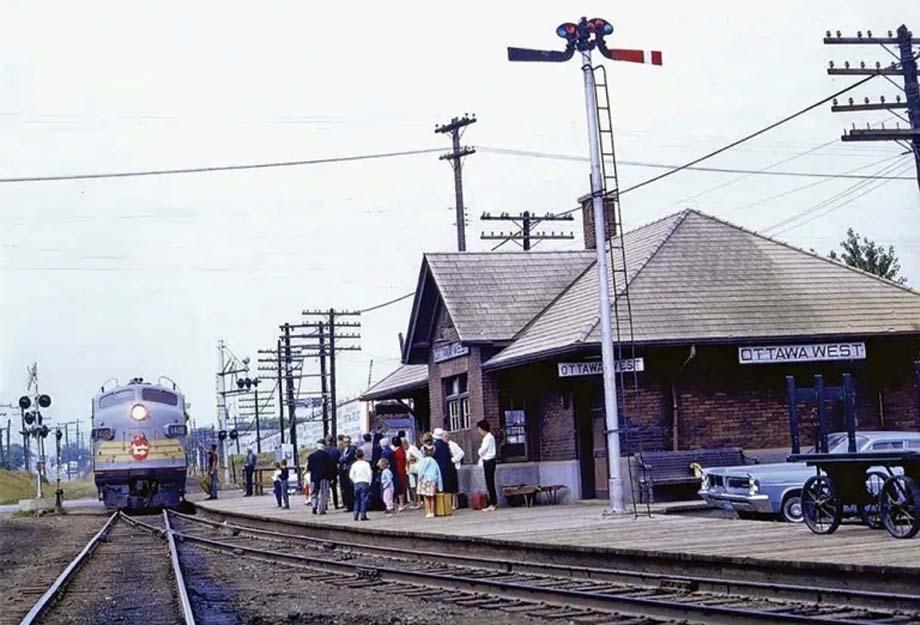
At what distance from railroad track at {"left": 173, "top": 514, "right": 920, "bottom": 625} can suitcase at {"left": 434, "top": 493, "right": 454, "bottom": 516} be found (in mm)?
5111

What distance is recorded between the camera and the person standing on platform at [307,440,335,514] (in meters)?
27.1

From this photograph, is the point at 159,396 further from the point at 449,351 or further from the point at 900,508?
the point at 900,508

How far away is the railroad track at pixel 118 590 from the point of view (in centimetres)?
1245

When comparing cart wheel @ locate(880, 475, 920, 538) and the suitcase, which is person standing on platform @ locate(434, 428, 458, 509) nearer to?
the suitcase

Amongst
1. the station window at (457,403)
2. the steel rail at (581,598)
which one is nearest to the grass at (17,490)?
the station window at (457,403)

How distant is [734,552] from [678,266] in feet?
46.9

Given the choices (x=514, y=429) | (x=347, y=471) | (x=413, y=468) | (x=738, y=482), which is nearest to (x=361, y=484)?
(x=413, y=468)

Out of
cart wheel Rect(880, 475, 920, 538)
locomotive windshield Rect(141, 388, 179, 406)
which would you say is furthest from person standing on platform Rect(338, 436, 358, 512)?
cart wheel Rect(880, 475, 920, 538)

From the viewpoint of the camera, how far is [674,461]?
76.8ft

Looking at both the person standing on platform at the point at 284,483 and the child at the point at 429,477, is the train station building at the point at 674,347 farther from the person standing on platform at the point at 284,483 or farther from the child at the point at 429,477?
the person standing on platform at the point at 284,483

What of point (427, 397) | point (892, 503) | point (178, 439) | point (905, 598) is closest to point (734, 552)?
point (892, 503)

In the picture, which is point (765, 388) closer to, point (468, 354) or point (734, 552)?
point (468, 354)

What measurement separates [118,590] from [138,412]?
822 inches

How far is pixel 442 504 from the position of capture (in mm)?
23859
